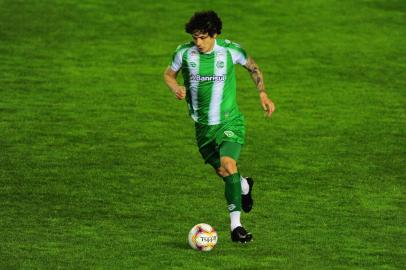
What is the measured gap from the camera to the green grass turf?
1215 centimetres

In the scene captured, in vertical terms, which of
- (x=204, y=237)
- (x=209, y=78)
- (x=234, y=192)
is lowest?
(x=204, y=237)

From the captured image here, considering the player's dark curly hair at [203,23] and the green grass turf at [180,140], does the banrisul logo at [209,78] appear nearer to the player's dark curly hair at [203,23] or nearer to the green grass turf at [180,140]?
the player's dark curly hair at [203,23]

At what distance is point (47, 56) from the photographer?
23.0 meters

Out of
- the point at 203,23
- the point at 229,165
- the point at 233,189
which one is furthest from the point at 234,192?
the point at 203,23

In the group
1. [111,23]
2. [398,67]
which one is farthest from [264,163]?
[111,23]

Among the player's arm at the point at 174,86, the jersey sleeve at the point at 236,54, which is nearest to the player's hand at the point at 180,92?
the player's arm at the point at 174,86

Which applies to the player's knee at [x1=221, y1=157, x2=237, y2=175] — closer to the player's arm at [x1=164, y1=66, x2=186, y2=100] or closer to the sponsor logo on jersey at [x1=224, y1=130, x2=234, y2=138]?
the sponsor logo on jersey at [x1=224, y1=130, x2=234, y2=138]

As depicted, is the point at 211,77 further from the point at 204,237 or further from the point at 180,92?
the point at 204,237

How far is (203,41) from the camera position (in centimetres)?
1228

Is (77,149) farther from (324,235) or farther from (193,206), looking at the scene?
(324,235)

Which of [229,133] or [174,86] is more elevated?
[174,86]

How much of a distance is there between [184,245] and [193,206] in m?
2.09

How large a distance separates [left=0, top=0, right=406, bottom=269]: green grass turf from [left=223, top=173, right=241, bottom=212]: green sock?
367 millimetres

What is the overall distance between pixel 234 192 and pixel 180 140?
6.02 metres
